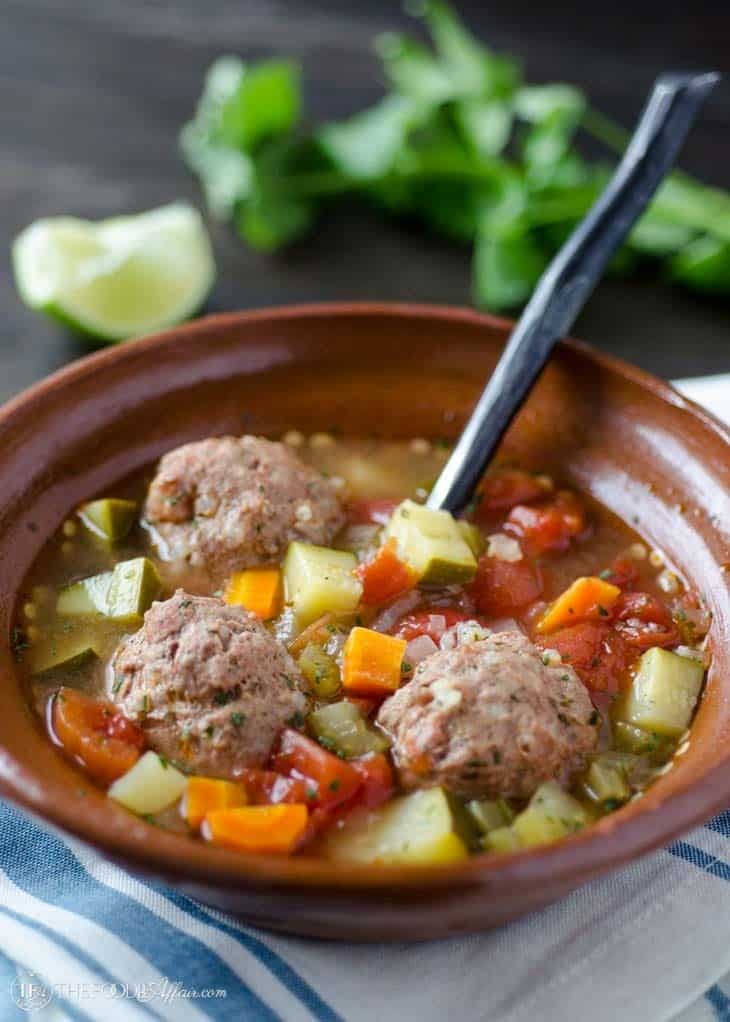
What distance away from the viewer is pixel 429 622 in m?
3.64

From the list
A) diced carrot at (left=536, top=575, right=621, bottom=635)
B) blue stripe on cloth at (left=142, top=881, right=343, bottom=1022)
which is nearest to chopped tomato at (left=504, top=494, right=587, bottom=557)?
diced carrot at (left=536, top=575, right=621, bottom=635)

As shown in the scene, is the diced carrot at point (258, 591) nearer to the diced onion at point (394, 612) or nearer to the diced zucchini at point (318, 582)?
the diced zucchini at point (318, 582)

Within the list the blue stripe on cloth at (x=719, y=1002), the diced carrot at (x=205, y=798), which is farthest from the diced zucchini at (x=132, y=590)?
the blue stripe on cloth at (x=719, y=1002)

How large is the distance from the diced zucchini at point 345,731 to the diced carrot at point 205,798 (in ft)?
0.92

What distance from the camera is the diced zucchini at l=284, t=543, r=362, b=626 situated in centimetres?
366

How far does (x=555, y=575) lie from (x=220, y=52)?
5.03m

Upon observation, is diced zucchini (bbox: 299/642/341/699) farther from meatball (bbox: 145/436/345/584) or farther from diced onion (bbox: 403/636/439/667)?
meatball (bbox: 145/436/345/584)

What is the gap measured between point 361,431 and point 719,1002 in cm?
227

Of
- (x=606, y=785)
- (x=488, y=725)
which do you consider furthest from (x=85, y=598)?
(x=606, y=785)

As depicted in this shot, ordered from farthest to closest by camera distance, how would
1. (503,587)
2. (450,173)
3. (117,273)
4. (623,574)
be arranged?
(450,173)
(117,273)
(623,574)
(503,587)

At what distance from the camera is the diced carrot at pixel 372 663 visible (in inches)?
134

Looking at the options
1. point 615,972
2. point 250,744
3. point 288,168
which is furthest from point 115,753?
point 288,168

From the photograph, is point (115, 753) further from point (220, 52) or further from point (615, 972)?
point (220, 52)

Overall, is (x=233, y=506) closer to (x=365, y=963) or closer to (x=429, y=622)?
(x=429, y=622)
